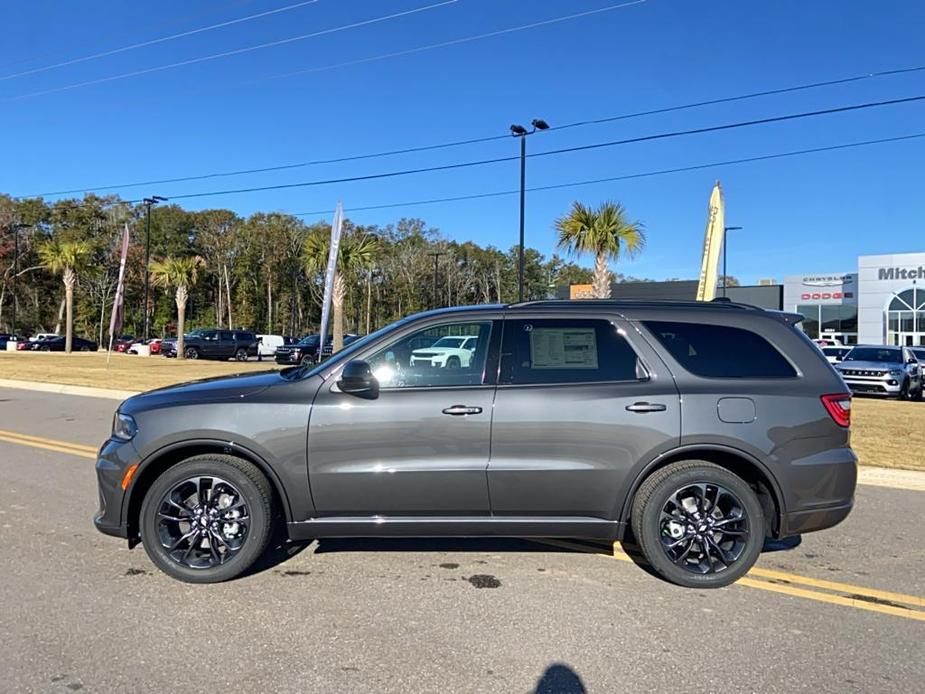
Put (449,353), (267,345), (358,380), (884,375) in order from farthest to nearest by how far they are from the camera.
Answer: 1. (267,345)
2. (884,375)
3. (449,353)
4. (358,380)

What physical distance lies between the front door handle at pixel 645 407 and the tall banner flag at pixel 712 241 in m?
10.0

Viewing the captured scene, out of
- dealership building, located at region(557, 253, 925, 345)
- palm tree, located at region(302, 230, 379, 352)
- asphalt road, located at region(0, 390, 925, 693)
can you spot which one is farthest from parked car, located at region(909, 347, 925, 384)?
palm tree, located at region(302, 230, 379, 352)

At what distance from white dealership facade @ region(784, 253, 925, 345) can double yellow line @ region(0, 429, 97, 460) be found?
1674 inches

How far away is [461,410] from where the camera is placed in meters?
4.33

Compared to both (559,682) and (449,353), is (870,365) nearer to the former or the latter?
(449,353)

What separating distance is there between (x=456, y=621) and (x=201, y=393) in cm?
210

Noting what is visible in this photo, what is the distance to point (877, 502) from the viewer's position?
686cm

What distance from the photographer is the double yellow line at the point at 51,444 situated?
8.91m

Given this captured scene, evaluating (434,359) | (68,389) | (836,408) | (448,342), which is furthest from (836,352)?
(68,389)

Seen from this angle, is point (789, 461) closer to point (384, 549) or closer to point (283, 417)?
point (384, 549)

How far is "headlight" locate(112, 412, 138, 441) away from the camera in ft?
14.4

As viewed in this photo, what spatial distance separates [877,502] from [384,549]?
4.91 m

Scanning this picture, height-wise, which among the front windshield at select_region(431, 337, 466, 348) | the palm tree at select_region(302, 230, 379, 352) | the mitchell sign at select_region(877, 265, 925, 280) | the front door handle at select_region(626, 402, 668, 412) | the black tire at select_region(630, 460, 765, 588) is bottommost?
the black tire at select_region(630, 460, 765, 588)

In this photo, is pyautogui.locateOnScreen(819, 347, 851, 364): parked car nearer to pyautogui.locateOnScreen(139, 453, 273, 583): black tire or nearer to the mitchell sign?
pyautogui.locateOnScreen(139, 453, 273, 583): black tire
